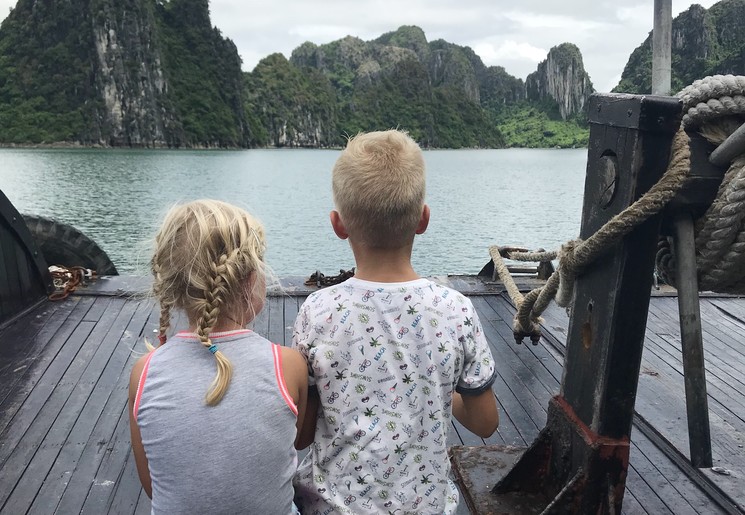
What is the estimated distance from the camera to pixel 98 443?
2869 millimetres

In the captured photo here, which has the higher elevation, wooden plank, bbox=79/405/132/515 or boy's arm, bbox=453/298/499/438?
boy's arm, bbox=453/298/499/438

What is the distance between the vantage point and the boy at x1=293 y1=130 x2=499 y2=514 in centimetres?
140

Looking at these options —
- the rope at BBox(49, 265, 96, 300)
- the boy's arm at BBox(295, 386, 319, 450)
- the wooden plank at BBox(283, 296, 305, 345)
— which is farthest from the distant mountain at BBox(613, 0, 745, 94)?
the boy's arm at BBox(295, 386, 319, 450)

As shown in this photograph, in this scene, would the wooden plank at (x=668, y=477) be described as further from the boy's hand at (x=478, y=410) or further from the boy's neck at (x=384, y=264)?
the boy's neck at (x=384, y=264)

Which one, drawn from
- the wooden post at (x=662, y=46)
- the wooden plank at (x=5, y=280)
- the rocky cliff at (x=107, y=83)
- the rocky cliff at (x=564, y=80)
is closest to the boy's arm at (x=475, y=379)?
the wooden post at (x=662, y=46)

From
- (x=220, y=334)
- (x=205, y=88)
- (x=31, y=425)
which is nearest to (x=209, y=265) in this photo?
(x=220, y=334)

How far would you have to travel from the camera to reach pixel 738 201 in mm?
1599

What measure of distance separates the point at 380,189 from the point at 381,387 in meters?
0.39

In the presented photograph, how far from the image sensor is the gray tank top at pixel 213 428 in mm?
1303

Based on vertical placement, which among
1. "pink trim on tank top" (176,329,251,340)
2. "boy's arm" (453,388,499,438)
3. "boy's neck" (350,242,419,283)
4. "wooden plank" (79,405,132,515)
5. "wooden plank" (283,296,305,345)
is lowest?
"wooden plank" (79,405,132,515)

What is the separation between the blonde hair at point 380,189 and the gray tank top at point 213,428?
31cm

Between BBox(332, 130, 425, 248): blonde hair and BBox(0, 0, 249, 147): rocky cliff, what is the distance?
91046 mm

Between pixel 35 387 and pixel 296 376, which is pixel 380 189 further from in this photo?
pixel 35 387

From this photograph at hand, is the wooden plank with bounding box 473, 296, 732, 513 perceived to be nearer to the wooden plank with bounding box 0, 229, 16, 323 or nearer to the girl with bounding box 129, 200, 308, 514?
the girl with bounding box 129, 200, 308, 514
